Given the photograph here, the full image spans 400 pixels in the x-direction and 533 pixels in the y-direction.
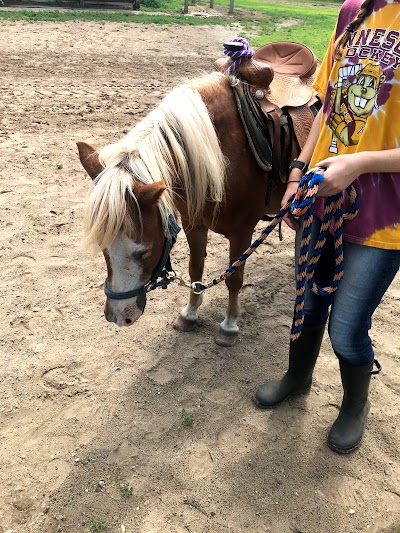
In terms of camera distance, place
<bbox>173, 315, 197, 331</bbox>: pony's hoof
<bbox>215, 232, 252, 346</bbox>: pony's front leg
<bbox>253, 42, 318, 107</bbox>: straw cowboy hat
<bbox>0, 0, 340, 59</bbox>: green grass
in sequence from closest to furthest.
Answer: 1. <bbox>253, 42, 318, 107</bbox>: straw cowboy hat
2. <bbox>215, 232, 252, 346</bbox>: pony's front leg
3. <bbox>173, 315, 197, 331</bbox>: pony's hoof
4. <bbox>0, 0, 340, 59</bbox>: green grass

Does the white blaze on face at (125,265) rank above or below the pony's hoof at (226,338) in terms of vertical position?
above

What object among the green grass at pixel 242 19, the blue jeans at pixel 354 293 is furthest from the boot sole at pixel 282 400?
the green grass at pixel 242 19

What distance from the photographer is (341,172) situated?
1306 millimetres

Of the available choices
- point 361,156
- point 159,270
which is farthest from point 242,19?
point 361,156

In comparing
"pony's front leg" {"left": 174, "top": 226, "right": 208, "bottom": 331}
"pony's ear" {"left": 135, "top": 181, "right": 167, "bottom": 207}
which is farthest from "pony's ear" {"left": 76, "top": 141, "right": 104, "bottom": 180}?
"pony's front leg" {"left": 174, "top": 226, "right": 208, "bottom": 331}

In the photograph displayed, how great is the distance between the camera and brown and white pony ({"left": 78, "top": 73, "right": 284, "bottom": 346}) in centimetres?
155

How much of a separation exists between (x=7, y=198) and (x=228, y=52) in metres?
2.45

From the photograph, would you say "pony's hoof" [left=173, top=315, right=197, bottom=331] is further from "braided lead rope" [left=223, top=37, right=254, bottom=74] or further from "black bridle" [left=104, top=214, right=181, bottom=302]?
"braided lead rope" [left=223, top=37, right=254, bottom=74]

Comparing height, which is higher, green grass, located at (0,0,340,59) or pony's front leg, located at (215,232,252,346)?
pony's front leg, located at (215,232,252,346)

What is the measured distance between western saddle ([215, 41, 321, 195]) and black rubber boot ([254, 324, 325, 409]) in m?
0.78

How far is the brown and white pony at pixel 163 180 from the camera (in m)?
1.55

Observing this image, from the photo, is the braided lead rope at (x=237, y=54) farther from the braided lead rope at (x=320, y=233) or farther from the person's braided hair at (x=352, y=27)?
the braided lead rope at (x=320, y=233)

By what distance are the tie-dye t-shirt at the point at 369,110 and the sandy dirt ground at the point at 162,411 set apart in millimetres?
1076

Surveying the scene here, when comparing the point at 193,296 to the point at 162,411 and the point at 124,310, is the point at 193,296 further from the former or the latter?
the point at 124,310
